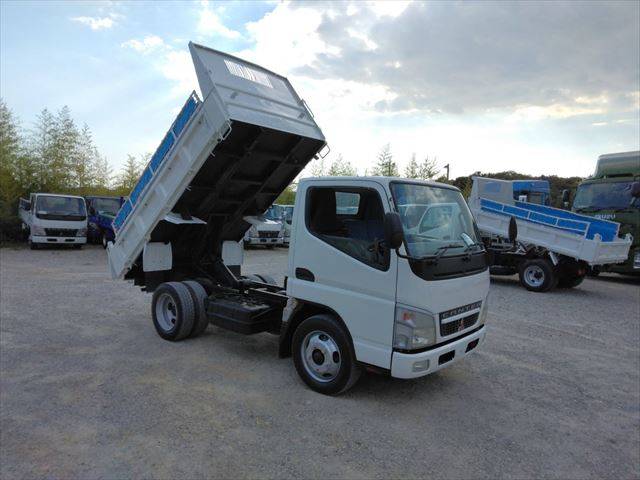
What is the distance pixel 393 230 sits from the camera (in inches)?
135

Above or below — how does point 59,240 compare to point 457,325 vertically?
below

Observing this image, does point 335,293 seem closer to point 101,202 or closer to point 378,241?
point 378,241

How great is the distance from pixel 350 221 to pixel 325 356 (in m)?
1.39

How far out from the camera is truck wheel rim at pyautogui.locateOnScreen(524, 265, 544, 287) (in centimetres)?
1050

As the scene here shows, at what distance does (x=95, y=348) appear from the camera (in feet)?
17.4

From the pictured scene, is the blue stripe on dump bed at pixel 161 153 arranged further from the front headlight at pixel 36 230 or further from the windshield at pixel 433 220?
the front headlight at pixel 36 230

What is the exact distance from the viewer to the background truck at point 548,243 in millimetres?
9828

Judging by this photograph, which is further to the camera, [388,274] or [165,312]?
[165,312]

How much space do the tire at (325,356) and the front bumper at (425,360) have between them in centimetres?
49

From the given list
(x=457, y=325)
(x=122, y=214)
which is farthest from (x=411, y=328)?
(x=122, y=214)

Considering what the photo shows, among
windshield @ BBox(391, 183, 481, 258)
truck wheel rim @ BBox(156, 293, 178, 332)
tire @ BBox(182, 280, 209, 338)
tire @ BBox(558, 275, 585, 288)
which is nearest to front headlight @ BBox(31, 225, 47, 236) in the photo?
truck wheel rim @ BBox(156, 293, 178, 332)

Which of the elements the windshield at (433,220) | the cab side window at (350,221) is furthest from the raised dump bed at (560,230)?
the cab side window at (350,221)

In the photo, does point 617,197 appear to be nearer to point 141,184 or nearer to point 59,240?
point 141,184

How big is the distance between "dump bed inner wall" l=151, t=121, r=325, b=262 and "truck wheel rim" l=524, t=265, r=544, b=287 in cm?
745
